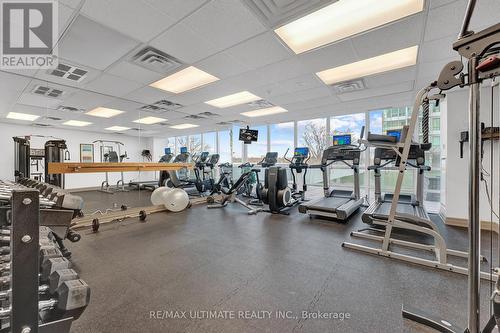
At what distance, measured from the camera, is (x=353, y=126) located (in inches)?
278

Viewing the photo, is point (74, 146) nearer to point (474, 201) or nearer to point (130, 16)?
point (130, 16)

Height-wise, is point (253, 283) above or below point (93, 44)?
below

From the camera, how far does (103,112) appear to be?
6816mm

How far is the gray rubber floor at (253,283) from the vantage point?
1.54 m

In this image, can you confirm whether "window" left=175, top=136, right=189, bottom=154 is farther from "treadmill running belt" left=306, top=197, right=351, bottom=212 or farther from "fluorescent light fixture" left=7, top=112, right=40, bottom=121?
"treadmill running belt" left=306, top=197, right=351, bottom=212

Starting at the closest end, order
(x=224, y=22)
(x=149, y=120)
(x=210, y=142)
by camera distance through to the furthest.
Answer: (x=224, y=22), (x=149, y=120), (x=210, y=142)

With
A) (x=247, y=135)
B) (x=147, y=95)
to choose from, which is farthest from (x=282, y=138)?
(x=147, y=95)

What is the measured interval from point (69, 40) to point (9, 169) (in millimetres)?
9065

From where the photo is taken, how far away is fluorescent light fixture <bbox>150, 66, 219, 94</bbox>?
4.05 m

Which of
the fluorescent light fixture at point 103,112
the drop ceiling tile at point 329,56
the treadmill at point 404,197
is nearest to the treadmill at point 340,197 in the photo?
the treadmill at point 404,197

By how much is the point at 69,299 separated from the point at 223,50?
10.9 ft

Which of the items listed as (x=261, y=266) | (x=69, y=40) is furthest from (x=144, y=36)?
(x=261, y=266)

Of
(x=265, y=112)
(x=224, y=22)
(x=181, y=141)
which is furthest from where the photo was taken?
(x=181, y=141)

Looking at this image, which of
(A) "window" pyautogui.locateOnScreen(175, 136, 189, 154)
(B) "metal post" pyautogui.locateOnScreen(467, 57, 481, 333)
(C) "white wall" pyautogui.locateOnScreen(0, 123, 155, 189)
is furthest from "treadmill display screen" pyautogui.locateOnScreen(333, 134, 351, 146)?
(A) "window" pyautogui.locateOnScreen(175, 136, 189, 154)
